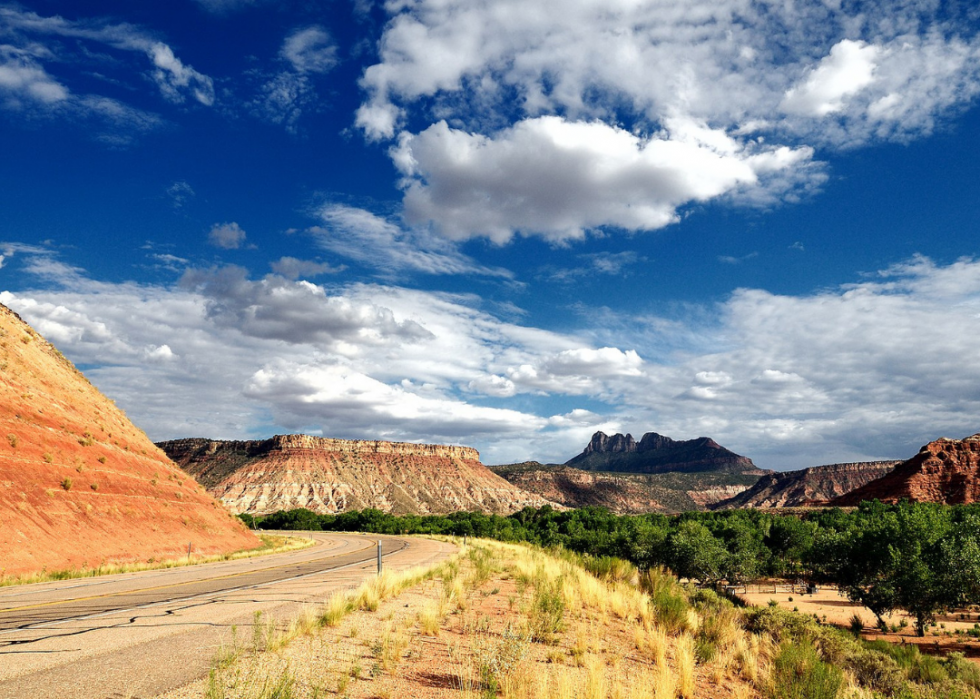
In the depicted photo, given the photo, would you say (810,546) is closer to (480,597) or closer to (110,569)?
(480,597)

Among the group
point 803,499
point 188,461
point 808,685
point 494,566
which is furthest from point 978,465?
point 188,461

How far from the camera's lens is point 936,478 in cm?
11869

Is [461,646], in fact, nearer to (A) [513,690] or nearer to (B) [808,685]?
(A) [513,690]

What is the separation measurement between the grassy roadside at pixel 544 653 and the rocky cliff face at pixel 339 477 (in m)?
116

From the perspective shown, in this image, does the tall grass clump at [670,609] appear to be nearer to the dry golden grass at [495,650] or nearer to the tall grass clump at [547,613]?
the dry golden grass at [495,650]

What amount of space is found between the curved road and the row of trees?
21748mm

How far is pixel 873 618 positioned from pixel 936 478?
103 metres

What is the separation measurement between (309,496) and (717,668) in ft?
425

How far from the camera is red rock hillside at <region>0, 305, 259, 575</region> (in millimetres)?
29078

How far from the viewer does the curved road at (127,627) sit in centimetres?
773

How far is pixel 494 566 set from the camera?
83.4ft

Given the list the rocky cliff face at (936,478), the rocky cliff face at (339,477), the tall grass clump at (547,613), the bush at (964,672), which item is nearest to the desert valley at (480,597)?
the tall grass clump at (547,613)

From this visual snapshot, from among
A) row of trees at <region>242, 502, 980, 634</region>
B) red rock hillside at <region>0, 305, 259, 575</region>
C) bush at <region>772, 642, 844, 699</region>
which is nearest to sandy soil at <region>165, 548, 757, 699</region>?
bush at <region>772, 642, 844, 699</region>

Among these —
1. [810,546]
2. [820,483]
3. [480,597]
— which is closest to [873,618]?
[810,546]
